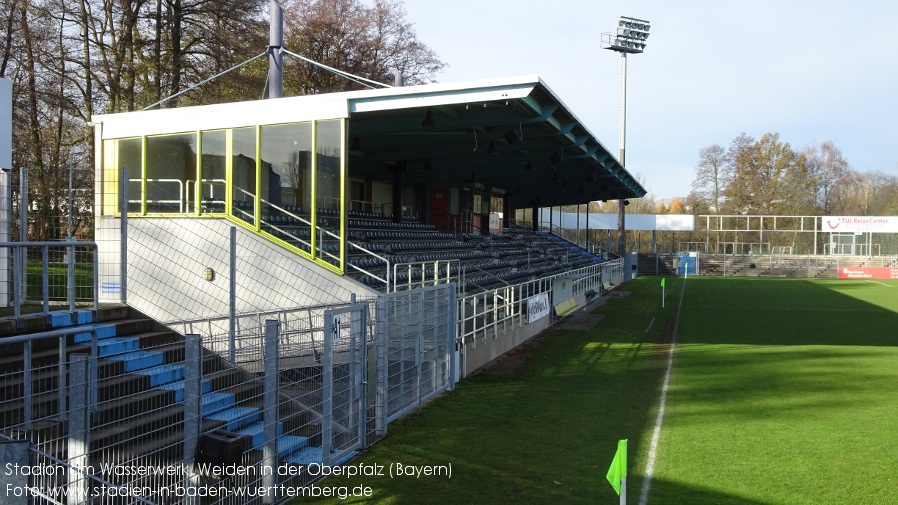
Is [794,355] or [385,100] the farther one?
[794,355]

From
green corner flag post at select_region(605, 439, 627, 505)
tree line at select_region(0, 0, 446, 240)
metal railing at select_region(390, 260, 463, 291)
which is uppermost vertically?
tree line at select_region(0, 0, 446, 240)

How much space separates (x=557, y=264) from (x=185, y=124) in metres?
20.8

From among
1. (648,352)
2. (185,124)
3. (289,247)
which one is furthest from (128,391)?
(648,352)

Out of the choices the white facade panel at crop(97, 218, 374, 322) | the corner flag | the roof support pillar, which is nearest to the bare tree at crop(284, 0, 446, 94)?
the roof support pillar

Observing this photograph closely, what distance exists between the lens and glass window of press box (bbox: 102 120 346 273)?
539 inches

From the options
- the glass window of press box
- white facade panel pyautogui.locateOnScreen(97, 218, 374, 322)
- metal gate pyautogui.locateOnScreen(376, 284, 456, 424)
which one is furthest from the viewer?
the glass window of press box

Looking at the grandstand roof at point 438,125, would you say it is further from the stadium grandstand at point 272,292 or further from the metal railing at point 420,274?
the metal railing at point 420,274

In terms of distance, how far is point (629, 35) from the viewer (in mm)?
54844

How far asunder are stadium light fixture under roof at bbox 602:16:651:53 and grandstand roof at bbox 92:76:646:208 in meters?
29.4

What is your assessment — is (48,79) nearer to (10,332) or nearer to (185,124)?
(185,124)

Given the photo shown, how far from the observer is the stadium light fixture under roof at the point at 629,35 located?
54.7m

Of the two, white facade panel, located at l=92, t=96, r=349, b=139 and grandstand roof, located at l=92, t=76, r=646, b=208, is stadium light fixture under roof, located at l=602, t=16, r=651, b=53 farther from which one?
white facade panel, located at l=92, t=96, r=349, b=139

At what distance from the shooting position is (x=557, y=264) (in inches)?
1267

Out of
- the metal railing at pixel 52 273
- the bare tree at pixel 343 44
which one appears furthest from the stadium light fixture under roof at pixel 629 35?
the metal railing at pixel 52 273
